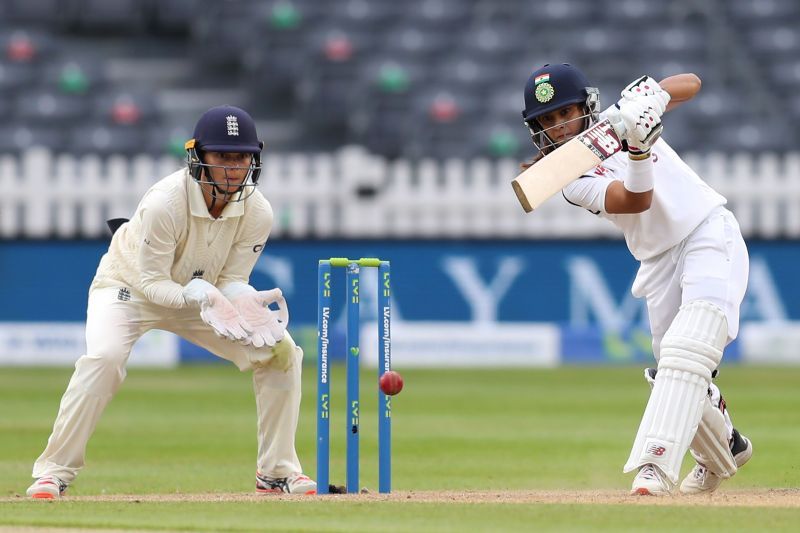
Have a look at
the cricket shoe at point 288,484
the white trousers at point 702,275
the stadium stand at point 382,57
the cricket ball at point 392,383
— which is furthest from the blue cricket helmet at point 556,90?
the stadium stand at point 382,57

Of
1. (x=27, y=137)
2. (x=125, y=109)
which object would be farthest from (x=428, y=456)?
(x=27, y=137)

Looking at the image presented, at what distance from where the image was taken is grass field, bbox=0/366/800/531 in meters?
5.16

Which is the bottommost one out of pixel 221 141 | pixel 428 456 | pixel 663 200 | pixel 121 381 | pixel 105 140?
pixel 428 456

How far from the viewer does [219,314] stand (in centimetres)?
612

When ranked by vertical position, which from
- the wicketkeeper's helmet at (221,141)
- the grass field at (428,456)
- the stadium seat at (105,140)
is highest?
the stadium seat at (105,140)

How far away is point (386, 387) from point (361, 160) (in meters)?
9.51

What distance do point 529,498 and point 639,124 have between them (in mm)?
1487

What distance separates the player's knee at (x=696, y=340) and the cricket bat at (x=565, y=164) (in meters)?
0.65

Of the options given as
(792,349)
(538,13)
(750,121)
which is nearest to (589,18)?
(538,13)

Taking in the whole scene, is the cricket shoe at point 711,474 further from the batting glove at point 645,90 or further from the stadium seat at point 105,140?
the stadium seat at point 105,140

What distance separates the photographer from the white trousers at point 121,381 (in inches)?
244

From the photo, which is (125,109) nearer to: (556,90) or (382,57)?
(382,57)

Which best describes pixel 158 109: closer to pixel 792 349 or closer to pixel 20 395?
pixel 20 395

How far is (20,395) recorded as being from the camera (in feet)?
39.0
